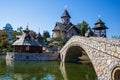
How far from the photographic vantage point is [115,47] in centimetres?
1172

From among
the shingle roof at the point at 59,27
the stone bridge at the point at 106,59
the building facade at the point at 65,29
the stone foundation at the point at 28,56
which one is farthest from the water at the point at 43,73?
the shingle roof at the point at 59,27

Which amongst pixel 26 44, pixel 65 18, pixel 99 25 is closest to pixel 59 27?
pixel 65 18

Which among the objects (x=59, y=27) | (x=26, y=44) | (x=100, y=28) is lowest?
(x=26, y=44)

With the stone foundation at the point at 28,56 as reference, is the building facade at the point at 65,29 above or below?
above

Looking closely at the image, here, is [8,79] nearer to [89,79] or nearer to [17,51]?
[89,79]

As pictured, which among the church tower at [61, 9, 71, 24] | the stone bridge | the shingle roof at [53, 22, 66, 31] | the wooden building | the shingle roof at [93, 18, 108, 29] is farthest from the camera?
the church tower at [61, 9, 71, 24]

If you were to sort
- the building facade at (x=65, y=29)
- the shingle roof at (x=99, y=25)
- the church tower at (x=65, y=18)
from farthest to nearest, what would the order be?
the church tower at (x=65, y=18), the building facade at (x=65, y=29), the shingle roof at (x=99, y=25)

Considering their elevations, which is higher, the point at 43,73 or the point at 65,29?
the point at 65,29

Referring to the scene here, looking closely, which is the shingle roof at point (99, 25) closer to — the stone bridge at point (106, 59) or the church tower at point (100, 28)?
the church tower at point (100, 28)

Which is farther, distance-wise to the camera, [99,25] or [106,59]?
[99,25]

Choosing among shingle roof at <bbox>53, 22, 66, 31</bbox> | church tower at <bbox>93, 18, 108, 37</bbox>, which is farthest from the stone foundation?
shingle roof at <bbox>53, 22, 66, 31</bbox>

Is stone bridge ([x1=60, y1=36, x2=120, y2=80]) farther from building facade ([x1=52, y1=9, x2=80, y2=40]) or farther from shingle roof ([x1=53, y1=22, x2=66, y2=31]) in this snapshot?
shingle roof ([x1=53, y1=22, x2=66, y2=31])

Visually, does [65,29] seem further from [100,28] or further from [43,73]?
[43,73]

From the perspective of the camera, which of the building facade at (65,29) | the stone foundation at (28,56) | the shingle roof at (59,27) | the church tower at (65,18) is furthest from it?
the church tower at (65,18)
